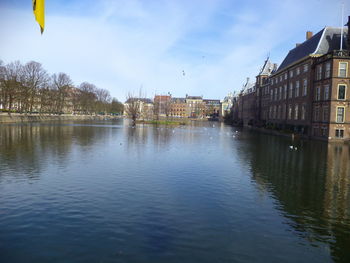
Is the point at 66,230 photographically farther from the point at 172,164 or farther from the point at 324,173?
the point at 324,173

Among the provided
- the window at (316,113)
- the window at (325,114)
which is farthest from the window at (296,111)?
the window at (325,114)

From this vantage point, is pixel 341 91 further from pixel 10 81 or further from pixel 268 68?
pixel 10 81

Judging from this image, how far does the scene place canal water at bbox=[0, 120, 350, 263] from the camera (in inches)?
303

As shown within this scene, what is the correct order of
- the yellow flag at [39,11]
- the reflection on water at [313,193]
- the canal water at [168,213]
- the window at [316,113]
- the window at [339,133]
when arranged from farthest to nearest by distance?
the window at [316,113] < the window at [339,133] < the reflection on water at [313,193] < the canal water at [168,213] < the yellow flag at [39,11]

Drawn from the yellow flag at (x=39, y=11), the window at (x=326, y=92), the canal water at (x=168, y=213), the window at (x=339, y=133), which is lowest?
the canal water at (x=168, y=213)

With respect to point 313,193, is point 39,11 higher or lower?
higher

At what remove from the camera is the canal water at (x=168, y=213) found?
7691mm

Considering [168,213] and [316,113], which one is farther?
[316,113]

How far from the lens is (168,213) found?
34.1 feet

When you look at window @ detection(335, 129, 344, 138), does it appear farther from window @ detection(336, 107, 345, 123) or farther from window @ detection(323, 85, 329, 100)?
window @ detection(323, 85, 329, 100)

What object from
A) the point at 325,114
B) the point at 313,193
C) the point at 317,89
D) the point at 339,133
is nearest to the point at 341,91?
the point at 325,114

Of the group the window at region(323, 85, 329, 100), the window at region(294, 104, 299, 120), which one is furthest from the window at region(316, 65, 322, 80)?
the window at region(294, 104, 299, 120)

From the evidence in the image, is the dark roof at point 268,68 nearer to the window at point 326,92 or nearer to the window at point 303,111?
the window at point 303,111

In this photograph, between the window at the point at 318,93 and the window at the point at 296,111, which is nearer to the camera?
the window at the point at 318,93
